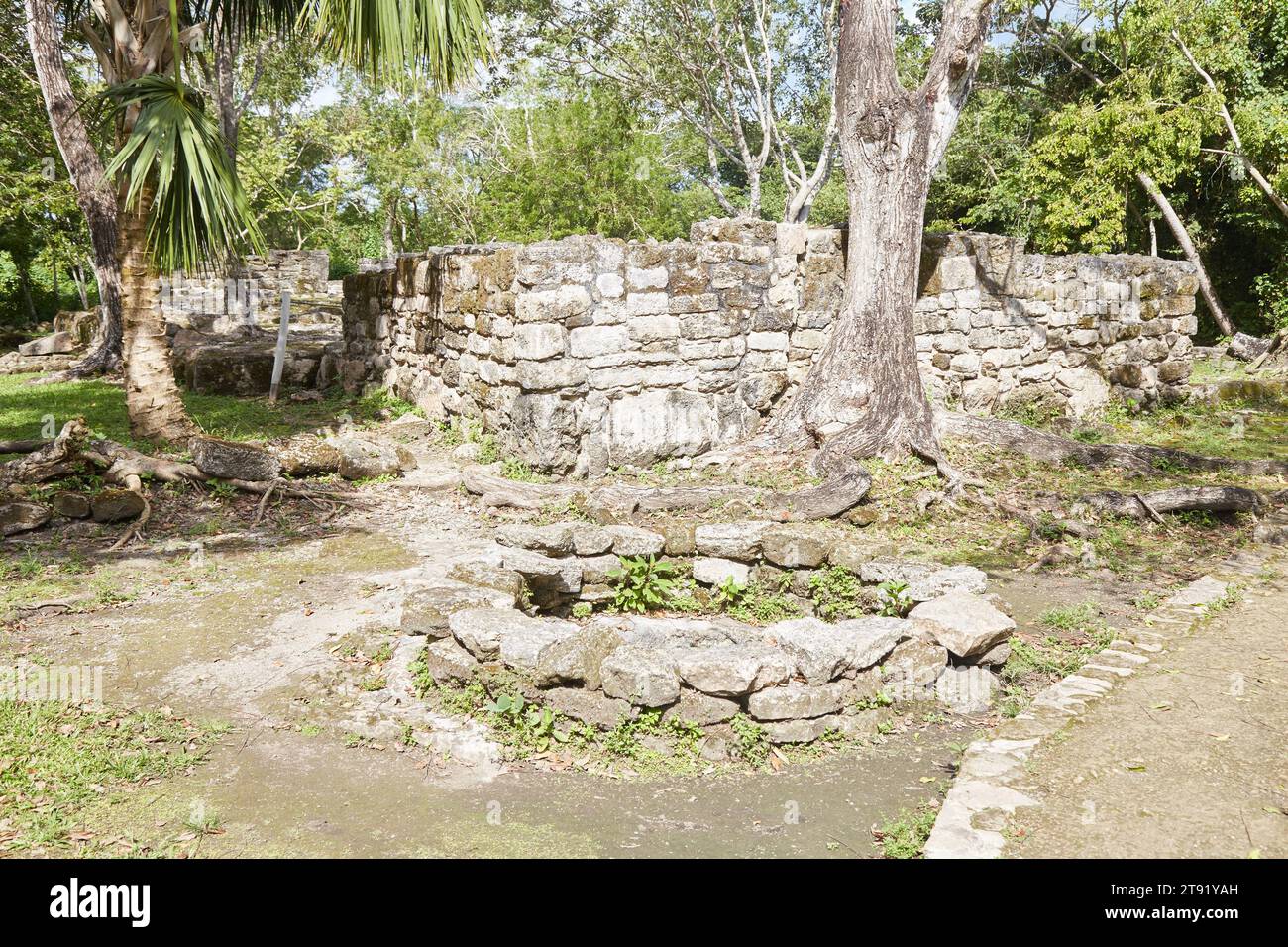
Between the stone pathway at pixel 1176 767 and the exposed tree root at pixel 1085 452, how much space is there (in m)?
3.85

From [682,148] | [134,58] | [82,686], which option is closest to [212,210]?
[134,58]

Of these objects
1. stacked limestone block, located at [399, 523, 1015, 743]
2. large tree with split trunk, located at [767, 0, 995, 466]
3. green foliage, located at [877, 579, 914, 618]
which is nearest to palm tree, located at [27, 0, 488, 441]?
large tree with split trunk, located at [767, 0, 995, 466]

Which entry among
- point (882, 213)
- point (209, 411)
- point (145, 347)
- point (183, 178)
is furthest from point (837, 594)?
point (209, 411)

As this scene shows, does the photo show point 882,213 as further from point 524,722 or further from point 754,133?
point 754,133

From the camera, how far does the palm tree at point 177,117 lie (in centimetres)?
739

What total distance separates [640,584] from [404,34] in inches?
198

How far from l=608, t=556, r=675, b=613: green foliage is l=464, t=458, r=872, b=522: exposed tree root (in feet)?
4.59

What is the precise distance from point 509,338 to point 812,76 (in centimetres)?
1873

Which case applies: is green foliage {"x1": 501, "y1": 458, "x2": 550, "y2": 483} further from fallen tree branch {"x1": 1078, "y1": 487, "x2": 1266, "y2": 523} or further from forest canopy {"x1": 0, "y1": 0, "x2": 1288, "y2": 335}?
forest canopy {"x1": 0, "y1": 0, "x2": 1288, "y2": 335}

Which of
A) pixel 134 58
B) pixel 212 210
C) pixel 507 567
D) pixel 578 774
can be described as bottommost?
pixel 578 774

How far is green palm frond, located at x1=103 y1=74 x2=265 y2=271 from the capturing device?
23.8ft
